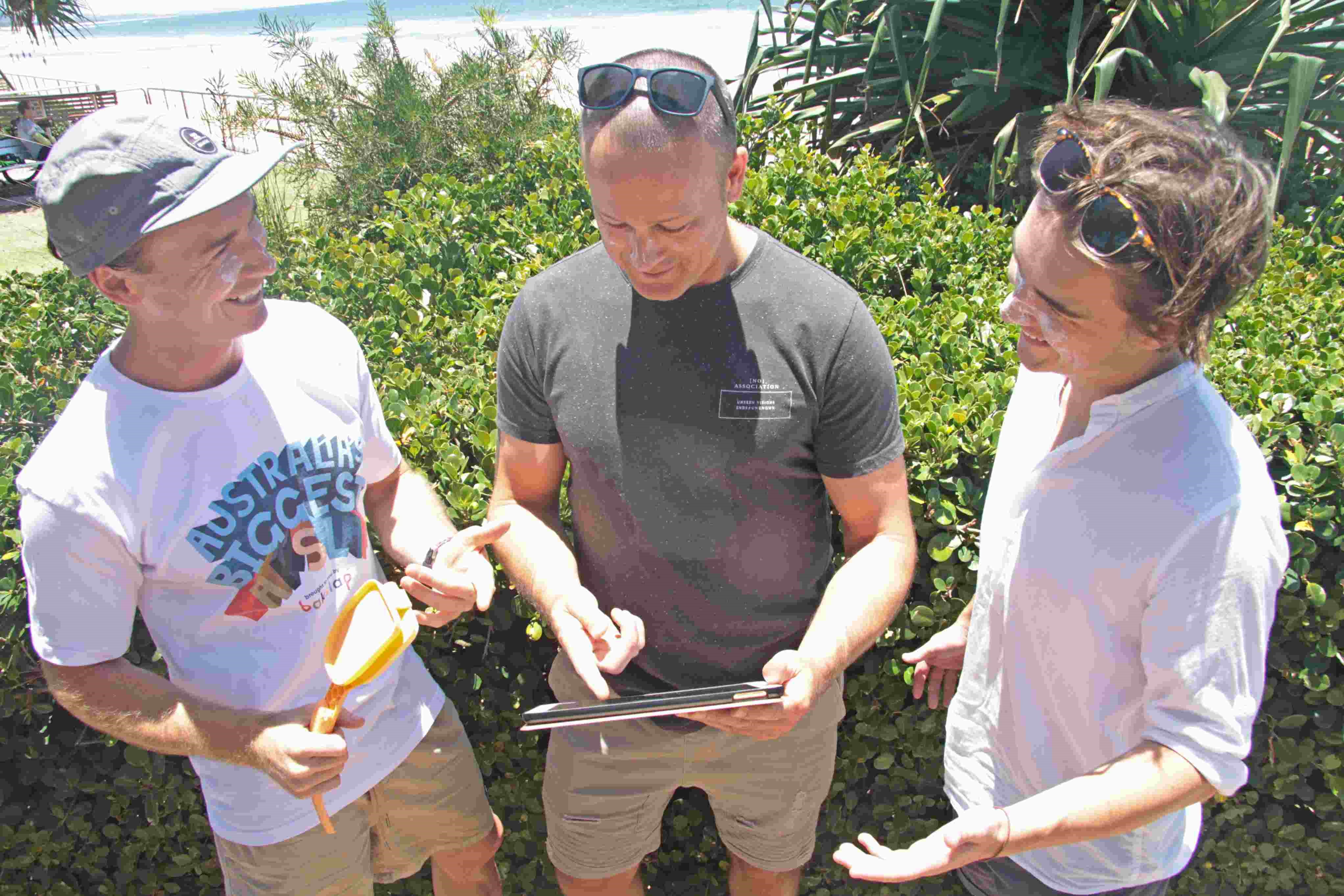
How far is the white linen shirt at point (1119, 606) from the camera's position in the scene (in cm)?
152

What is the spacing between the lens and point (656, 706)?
6.18 ft

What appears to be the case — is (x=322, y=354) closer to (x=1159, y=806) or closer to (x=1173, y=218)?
(x=1173, y=218)

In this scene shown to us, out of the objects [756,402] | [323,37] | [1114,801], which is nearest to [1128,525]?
[1114,801]

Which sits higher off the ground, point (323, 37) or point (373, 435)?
point (373, 435)

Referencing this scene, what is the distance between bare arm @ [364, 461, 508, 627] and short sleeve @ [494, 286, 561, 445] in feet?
0.82

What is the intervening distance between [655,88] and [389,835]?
1705 millimetres

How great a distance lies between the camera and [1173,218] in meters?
1.49

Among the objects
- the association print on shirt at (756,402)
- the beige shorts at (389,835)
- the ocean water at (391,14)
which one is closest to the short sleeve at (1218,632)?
the association print on shirt at (756,402)

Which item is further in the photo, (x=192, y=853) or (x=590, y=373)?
(x=192, y=853)

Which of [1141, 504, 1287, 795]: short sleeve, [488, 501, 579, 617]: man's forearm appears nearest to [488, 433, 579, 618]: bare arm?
[488, 501, 579, 617]: man's forearm

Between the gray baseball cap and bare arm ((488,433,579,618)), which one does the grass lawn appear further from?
bare arm ((488,433,579,618))

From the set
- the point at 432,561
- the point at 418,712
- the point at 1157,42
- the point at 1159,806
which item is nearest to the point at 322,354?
the point at 432,561

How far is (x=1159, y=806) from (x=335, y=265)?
3212 millimetres

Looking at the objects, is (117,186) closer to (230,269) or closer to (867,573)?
(230,269)
